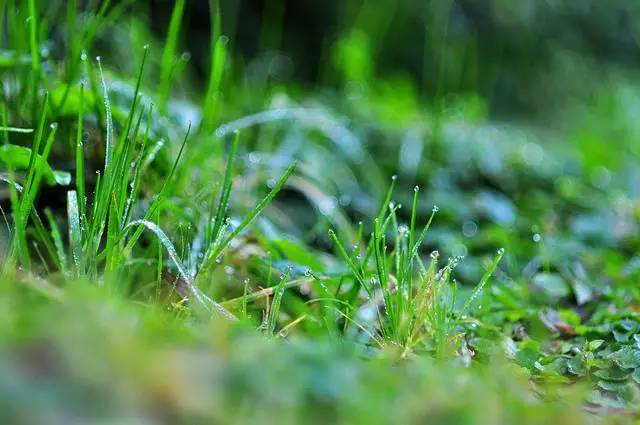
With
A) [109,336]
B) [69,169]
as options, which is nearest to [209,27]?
[69,169]

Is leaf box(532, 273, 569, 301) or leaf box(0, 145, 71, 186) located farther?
leaf box(532, 273, 569, 301)

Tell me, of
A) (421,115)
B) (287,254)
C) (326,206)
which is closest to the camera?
(287,254)

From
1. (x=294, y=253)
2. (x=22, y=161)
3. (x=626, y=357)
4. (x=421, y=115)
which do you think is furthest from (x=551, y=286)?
(x=421, y=115)

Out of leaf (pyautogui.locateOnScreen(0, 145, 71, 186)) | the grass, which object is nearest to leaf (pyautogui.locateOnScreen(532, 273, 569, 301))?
the grass

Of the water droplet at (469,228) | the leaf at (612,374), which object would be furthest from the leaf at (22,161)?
the water droplet at (469,228)

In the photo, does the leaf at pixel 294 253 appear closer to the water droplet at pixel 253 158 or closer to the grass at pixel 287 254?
the grass at pixel 287 254

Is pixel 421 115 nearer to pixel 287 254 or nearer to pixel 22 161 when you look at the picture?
pixel 287 254

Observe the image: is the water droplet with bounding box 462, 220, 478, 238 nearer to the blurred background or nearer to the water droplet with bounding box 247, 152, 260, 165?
the blurred background
